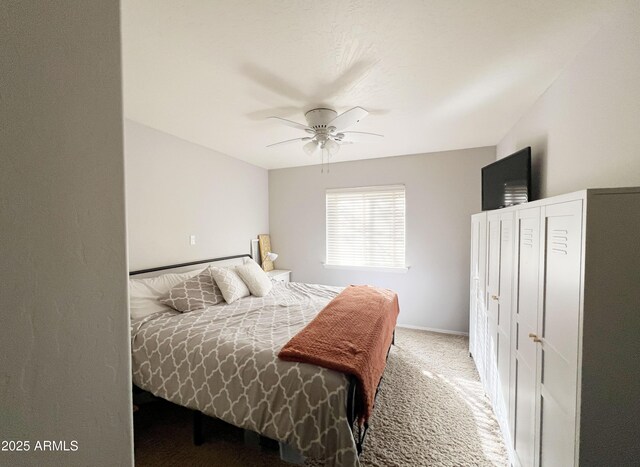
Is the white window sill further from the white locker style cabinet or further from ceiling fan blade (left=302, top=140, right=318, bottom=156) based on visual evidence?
the white locker style cabinet

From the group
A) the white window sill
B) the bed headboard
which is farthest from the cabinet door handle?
the bed headboard

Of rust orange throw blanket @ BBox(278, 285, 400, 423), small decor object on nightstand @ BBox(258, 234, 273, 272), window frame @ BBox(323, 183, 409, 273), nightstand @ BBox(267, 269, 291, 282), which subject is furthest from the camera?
small decor object on nightstand @ BBox(258, 234, 273, 272)

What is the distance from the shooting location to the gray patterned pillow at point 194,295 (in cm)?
239

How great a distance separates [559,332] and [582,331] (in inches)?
7.6

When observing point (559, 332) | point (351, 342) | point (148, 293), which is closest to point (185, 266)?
point (148, 293)

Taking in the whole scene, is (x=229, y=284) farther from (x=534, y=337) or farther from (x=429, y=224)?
(x=429, y=224)

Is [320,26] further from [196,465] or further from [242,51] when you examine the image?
[196,465]

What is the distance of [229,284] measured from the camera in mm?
2744

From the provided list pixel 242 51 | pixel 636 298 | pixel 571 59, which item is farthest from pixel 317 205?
pixel 636 298

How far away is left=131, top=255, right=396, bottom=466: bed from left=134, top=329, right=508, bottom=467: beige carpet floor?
1.08 ft

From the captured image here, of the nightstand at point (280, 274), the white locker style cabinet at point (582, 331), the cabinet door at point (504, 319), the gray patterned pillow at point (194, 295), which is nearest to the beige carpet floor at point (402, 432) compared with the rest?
the cabinet door at point (504, 319)

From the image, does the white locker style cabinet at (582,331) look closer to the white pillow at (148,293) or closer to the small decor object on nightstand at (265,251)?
the white pillow at (148,293)

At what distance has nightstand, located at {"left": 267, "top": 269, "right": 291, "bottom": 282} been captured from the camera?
4039 millimetres

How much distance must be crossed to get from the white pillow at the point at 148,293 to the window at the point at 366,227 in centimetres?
232
